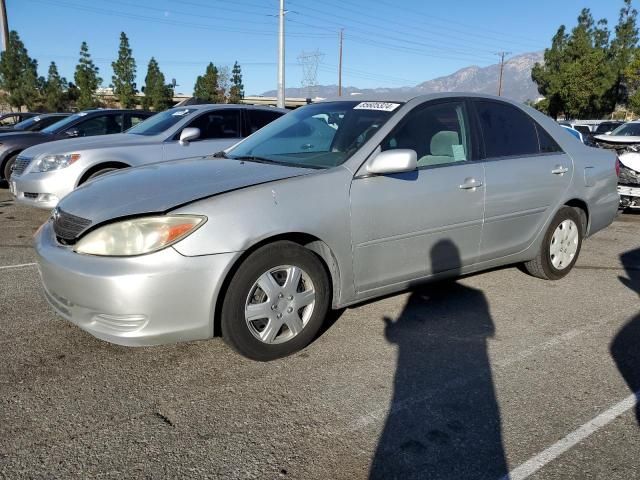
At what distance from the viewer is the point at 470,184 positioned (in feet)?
13.0

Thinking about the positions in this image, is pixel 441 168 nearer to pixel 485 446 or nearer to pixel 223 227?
pixel 223 227

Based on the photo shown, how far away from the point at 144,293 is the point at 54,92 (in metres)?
59.2

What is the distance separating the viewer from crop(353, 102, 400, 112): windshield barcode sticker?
12.7 feet

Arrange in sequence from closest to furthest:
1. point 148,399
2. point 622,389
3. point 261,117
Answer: point 148,399 < point 622,389 < point 261,117

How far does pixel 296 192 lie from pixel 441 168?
123cm

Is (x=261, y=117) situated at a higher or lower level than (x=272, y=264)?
higher

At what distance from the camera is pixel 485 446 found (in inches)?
96.0

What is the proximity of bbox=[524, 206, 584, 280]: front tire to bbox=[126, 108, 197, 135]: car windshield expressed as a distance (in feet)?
16.2

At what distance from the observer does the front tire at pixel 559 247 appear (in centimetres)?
471

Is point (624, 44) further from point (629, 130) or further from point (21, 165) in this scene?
point (21, 165)

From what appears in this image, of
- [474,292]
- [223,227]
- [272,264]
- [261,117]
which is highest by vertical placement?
[261,117]

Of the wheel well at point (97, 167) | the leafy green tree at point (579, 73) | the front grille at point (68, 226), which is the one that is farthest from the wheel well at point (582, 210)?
the leafy green tree at point (579, 73)

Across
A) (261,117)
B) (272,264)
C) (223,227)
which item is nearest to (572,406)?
(272,264)

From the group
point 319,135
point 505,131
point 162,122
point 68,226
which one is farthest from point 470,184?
point 162,122
